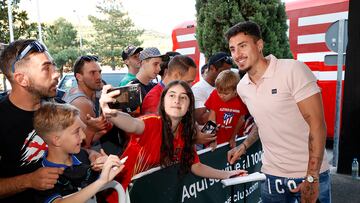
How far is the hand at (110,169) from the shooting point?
1.67 metres

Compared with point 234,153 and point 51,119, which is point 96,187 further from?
point 234,153

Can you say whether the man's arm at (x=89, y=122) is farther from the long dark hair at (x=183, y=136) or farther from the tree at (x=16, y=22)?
the tree at (x=16, y=22)

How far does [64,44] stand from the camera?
1713 inches

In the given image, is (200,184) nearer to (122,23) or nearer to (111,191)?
(111,191)

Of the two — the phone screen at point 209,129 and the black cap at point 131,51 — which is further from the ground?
the black cap at point 131,51

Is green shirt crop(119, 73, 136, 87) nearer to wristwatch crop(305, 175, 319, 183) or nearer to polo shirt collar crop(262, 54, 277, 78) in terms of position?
polo shirt collar crop(262, 54, 277, 78)

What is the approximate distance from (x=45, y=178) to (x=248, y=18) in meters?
6.12

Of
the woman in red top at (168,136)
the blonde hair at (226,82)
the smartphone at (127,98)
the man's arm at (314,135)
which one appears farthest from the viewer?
the blonde hair at (226,82)

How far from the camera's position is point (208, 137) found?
3055 millimetres

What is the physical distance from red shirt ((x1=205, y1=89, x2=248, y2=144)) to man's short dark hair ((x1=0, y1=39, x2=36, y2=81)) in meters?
2.12

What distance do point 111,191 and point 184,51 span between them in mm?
7721

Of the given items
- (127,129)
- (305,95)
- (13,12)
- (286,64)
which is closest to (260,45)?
(286,64)

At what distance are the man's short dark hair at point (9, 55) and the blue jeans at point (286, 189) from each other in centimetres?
202

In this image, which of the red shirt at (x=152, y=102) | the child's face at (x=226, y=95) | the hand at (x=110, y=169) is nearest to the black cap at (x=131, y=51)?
the child's face at (x=226, y=95)
